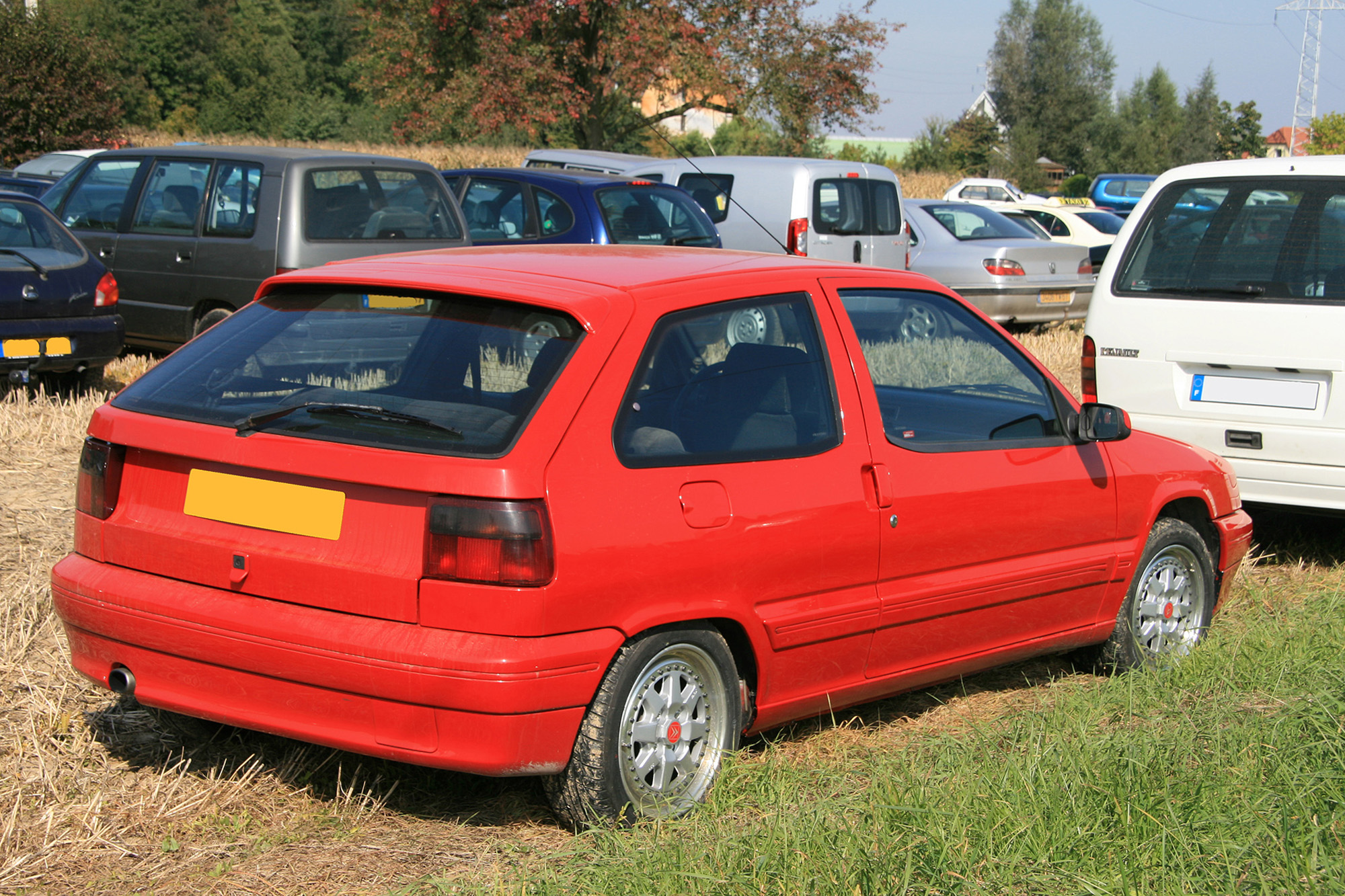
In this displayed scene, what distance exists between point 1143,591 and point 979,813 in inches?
81.7

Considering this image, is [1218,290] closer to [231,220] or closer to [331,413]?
[331,413]

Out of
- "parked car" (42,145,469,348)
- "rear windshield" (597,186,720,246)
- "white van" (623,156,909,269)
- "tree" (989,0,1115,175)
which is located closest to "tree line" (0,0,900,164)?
"white van" (623,156,909,269)

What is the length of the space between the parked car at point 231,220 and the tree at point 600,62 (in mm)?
18867

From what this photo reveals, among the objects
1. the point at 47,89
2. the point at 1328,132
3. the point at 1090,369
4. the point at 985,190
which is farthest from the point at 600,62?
the point at 1328,132

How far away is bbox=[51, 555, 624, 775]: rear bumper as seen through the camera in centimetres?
303

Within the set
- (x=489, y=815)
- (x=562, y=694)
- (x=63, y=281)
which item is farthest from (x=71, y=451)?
(x=562, y=694)

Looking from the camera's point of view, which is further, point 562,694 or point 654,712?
point 654,712

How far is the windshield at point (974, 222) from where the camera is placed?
1694 cm

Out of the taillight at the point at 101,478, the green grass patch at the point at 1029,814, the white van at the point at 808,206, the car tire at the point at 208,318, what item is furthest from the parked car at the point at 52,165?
the green grass patch at the point at 1029,814

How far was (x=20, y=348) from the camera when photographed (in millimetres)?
8953

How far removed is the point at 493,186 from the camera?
1212 centimetres

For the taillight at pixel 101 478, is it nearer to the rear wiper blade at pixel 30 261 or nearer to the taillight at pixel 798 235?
the rear wiper blade at pixel 30 261

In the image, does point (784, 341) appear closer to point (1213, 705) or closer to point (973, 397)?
point (973, 397)

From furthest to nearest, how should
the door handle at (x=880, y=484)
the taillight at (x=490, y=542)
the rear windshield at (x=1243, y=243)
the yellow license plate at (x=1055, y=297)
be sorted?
the yellow license plate at (x=1055, y=297) → the rear windshield at (x=1243, y=243) → the door handle at (x=880, y=484) → the taillight at (x=490, y=542)
